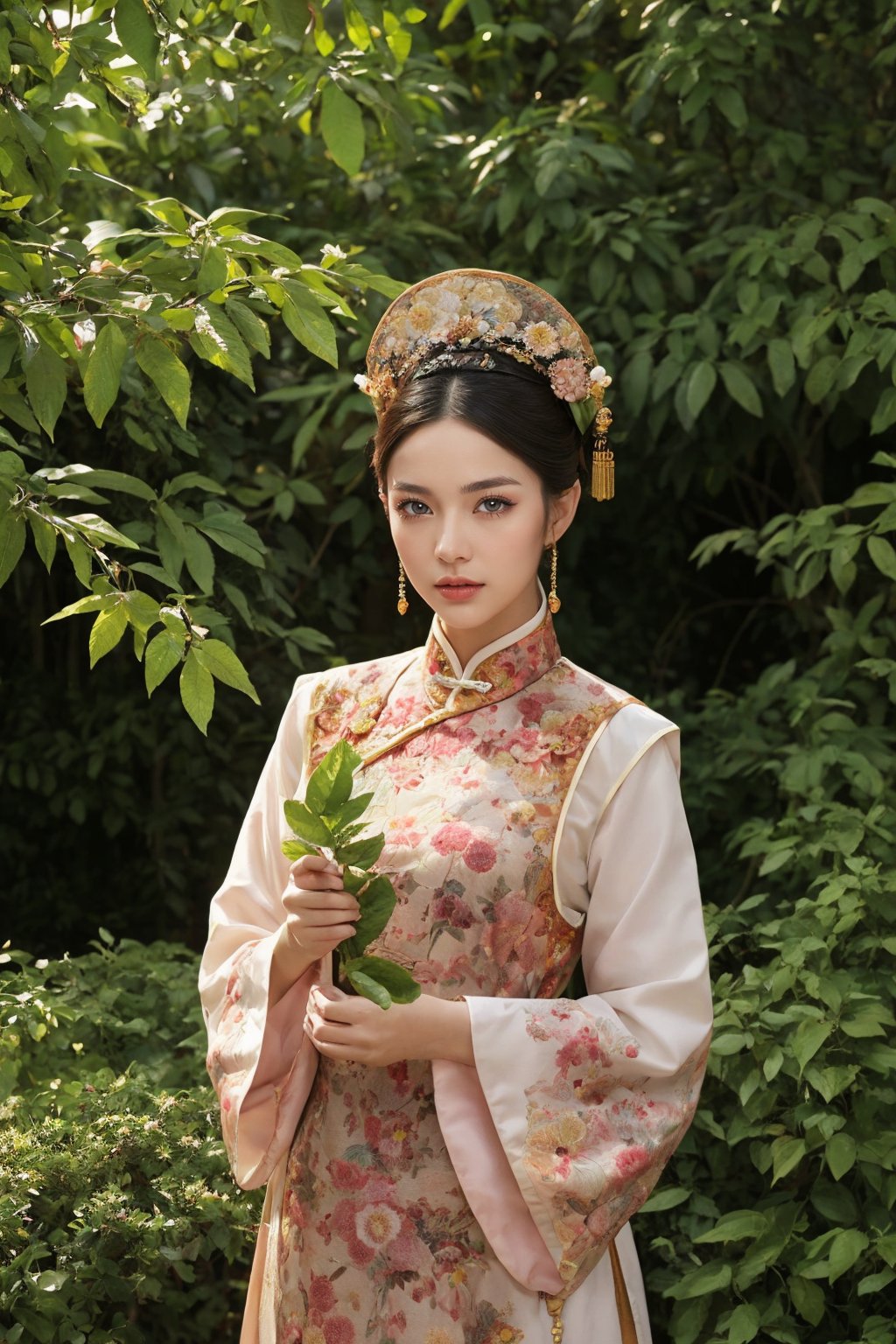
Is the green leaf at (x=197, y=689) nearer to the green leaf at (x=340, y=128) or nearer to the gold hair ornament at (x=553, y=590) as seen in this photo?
the gold hair ornament at (x=553, y=590)

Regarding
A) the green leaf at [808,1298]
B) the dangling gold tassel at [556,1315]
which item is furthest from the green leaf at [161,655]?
the green leaf at [808,1298]

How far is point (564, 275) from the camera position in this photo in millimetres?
3238

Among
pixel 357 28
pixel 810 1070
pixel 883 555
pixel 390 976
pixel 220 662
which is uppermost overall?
pixel 357 28

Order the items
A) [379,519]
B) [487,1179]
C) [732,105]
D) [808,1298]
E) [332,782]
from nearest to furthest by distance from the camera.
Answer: [332,782] < [487,1179] < [808,1298] < [732,105] < [379,519]

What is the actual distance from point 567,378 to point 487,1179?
84 centimetres

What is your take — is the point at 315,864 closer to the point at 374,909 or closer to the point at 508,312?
the point at 374,909

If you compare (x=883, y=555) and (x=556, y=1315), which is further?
(x=883, y=555)

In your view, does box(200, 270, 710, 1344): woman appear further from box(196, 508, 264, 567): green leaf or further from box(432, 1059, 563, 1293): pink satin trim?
box(196, 508, 264, 567): green leaf

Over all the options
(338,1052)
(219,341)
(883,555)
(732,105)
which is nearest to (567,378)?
(219,341)

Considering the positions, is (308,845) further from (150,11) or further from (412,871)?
(150,11)

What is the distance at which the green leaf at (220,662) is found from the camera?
1810 mm

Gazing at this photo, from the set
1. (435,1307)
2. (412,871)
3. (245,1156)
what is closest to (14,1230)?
(245,1156)

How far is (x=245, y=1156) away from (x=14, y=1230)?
0.53 metres

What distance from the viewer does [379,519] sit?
11.7ft
